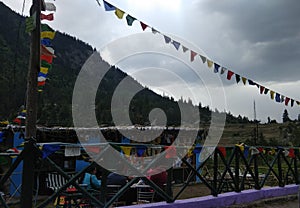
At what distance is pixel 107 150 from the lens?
491 cm

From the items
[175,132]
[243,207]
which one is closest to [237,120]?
[175,132]

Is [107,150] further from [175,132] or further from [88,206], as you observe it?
[175,132]

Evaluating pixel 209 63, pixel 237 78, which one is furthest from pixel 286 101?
pixel 209 63

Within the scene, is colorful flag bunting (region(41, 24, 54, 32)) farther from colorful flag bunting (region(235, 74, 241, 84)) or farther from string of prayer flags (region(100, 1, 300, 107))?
colorful flag bunting (region(235, 74, 241, 84))

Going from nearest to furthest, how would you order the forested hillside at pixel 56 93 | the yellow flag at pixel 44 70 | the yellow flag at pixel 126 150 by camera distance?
the yellow flag at pixel 126 150 < the yellow flag at pixel 44 70 < the forested hillside at pixel 56 93

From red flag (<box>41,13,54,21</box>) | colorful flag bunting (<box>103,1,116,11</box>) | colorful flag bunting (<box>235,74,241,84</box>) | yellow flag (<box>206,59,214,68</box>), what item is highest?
colorful flag bunting (<box>103,1,116,11</box>)

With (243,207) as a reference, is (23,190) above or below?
above

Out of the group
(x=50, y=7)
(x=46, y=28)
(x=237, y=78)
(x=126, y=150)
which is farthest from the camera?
(x=237, y=78)

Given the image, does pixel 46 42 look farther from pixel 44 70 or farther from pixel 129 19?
pixel 129 19

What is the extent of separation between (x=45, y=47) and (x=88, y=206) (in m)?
2.92

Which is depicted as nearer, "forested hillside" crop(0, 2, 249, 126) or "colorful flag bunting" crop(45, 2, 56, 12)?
"colorful flag bunting" crop(45, 2, 56, 12)

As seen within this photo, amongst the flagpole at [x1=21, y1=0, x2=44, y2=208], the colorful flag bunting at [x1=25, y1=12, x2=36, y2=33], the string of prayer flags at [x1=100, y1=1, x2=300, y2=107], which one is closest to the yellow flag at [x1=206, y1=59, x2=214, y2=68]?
the string of prayer flags at [x1=100, y1=1, x2=300, y2=107]

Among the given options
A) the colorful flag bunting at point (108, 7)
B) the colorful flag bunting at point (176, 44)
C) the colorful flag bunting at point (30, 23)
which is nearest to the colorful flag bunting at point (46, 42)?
the colorful flag bunting at point (30, 23)

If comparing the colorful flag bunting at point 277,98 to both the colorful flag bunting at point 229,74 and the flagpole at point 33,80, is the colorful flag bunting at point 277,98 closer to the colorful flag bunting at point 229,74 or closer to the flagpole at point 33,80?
the colorful flag bunting at point 229,74
